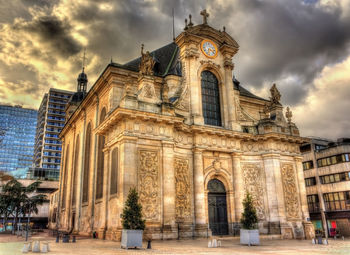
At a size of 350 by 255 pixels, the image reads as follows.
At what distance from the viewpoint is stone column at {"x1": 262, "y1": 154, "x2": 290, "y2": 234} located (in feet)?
87.7

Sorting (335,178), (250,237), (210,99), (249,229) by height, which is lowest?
(250,237)

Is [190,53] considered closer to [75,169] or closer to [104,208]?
[104,208]

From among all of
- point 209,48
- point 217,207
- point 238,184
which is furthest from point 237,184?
point 209,48

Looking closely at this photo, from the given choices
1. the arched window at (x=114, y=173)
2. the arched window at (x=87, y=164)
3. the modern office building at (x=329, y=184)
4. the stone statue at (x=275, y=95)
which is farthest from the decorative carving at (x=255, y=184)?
the modern office building at (x=329, y=184)

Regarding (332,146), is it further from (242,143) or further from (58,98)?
(58,98)

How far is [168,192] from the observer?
885 inches

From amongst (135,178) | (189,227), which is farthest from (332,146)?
(135,178)

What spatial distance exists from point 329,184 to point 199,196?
83.3ft

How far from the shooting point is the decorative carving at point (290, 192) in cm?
2764

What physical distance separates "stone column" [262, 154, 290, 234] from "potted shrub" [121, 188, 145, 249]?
45.7 ft

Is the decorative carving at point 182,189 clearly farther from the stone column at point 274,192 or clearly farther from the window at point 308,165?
the window at point 308,165

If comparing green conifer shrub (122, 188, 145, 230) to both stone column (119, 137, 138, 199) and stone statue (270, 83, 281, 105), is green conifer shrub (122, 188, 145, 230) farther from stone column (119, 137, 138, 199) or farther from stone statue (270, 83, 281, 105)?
stone statue (270, 83, 281, 105)

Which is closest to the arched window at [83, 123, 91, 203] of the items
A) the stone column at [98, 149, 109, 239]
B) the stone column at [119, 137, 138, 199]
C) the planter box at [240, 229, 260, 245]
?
the stone column at [98, 149, 109, 239]

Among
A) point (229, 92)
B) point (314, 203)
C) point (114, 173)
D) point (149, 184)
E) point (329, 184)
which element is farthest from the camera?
point (314, 203)
